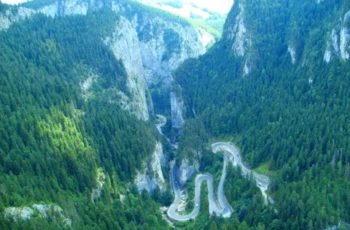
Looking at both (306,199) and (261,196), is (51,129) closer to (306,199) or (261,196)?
(261,196)

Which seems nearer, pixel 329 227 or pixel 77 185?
pixel 329 227

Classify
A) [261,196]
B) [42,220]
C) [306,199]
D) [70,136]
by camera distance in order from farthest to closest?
[70,136], [261,196], [306,199], [42,220]

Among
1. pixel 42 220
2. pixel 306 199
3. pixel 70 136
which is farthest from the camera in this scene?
pixel 70 136

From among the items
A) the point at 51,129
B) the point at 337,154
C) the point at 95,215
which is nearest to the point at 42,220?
the point at 95,215

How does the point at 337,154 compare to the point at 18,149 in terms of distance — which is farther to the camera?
the point at 337,154

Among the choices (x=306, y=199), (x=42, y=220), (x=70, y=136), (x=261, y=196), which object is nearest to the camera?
(x=42, y=220)

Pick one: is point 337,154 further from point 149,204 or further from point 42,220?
point 42,220

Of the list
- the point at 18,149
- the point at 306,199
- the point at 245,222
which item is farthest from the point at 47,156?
the point at 306,199

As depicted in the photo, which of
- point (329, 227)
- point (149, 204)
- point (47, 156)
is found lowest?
point (149, 204)

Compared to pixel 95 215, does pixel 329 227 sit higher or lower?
higher
